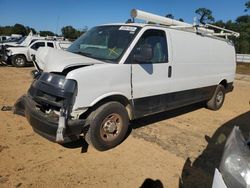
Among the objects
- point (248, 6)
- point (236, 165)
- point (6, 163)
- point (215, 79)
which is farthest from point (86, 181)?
point (248, 6)

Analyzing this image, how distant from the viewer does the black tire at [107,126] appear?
4332mm

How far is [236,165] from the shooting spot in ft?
7.29

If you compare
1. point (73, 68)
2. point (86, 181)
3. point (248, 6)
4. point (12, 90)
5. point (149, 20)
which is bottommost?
point (86, 181)

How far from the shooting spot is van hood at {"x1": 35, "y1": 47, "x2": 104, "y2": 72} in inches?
163

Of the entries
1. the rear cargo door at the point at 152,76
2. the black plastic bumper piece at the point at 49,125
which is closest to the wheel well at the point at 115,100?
the rear cargo door at the point at 152,76

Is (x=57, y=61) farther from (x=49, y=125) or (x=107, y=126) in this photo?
(x=107, y=126)

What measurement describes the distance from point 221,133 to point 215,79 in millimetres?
2042

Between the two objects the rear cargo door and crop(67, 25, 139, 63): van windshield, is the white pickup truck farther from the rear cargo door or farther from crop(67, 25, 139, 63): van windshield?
the rear cargo door

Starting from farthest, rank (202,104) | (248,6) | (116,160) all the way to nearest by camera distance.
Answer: (248,6) → (202,104) → (116,160)

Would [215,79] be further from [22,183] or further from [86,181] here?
[22,183]

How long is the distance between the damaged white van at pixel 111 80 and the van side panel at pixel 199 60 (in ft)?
0.08

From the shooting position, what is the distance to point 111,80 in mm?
4477

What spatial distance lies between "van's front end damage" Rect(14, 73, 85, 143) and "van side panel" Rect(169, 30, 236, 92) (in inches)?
102

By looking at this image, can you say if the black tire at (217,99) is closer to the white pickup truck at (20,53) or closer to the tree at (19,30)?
the white pickup truck at (20,53)
